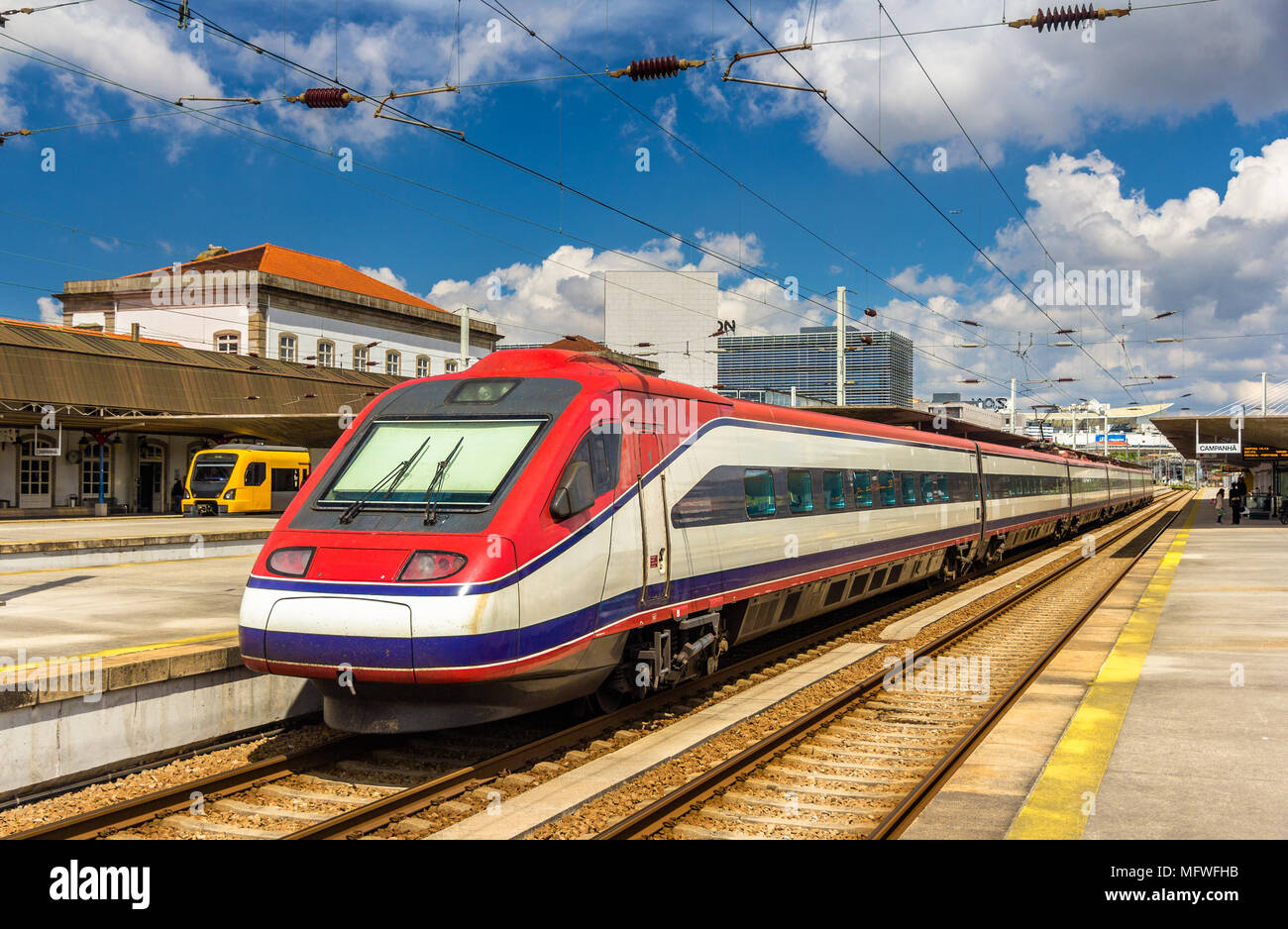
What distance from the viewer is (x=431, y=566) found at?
6.68 m

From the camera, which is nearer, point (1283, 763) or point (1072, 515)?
point (1283, 763)

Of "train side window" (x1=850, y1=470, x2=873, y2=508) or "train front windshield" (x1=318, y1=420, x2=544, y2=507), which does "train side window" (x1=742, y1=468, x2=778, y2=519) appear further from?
"train front windshield" (x1=318, y1=420, x2=544, y2=507)

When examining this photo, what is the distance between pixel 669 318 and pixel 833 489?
301 ft

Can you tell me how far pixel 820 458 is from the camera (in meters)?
12.7

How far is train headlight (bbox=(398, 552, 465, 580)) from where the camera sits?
6625 mm

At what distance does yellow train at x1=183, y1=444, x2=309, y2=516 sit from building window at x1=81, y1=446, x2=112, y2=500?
278 centimetres

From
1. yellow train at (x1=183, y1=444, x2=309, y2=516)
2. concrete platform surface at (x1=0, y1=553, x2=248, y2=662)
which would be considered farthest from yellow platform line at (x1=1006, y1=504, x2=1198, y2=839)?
yellow train at (x1=183, y1=444, x2=309, y2=516)

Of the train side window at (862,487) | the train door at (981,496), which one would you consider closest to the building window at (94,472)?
the train door at (981,496)

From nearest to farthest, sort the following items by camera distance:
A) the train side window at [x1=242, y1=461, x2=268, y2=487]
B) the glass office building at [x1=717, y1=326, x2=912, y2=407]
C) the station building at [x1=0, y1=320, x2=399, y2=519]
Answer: the station building at [x1=0, y1=320, x2=399, y2=519] < the train side window at [x1=242, y1=461, x2=268, y2=487] < the glass office building at [x1=717, y1=326, x2=912, y2=407]

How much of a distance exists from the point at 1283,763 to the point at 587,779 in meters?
4.77

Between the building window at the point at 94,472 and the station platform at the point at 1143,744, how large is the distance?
32.1m

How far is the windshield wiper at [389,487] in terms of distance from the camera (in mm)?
7379

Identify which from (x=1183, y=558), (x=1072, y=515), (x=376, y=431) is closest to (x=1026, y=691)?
(x=376, y=431)
